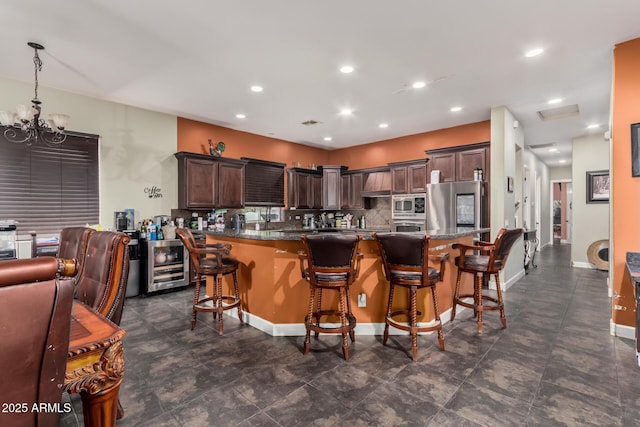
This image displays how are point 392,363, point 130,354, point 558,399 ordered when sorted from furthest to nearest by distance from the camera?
point 130,354
point 392,363
point 558,399

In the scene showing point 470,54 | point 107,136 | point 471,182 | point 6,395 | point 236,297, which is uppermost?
point 470,54

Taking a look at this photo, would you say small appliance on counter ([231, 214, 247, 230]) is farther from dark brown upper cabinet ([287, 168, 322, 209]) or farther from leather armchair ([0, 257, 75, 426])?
leather armchair ([0, 257, 75, 426])

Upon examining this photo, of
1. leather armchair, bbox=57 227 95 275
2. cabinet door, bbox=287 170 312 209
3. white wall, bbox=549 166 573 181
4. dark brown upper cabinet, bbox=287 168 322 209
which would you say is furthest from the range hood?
white wall, bbox=549 166 573 181

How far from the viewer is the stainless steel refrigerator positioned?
16.3 ft

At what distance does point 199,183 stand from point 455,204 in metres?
4.39

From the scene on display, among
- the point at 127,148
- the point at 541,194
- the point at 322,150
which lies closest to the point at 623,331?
the point at 322,150

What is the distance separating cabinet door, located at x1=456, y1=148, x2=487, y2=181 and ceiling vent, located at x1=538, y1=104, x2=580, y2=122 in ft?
3.76

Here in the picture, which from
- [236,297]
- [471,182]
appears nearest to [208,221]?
[236,297]

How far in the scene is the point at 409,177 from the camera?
6.10 meters

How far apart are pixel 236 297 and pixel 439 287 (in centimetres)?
224

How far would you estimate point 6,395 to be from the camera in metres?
0.69

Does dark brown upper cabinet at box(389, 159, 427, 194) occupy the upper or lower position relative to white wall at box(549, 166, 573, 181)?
lower

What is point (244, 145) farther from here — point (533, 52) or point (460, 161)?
point (533, 52)

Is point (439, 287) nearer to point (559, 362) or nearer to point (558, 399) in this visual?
point (559, 362)
